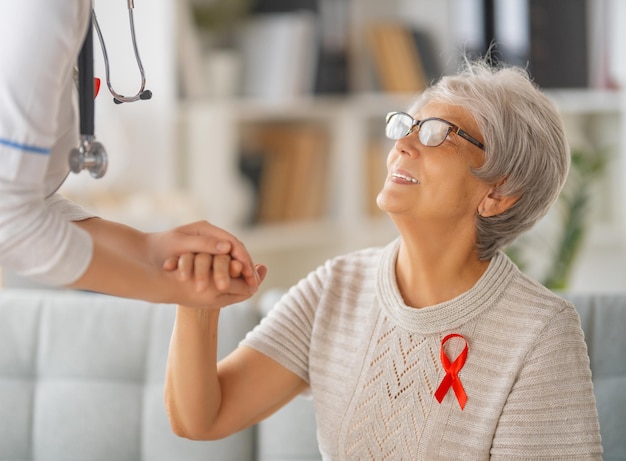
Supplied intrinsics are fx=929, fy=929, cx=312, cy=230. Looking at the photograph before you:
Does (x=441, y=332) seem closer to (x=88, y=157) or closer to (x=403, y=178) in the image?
(x=403, y=178)

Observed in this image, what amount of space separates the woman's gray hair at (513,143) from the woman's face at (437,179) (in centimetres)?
2

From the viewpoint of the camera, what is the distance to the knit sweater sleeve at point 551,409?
1363 mm

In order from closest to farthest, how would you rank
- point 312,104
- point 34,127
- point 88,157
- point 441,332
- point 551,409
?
point 34,127 → point 88,157 → point 551,409 → point 441,332 → point 312,104

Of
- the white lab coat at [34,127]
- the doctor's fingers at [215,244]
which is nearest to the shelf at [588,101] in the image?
the doctor's fingers at [215,244]

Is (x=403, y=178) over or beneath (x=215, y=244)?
over

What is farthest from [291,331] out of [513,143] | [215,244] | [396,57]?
[396,57]

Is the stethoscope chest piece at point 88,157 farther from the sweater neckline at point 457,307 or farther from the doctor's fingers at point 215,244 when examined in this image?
the sweater neckline at point 457,307

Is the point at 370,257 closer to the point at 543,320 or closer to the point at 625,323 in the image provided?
the point at 543,320

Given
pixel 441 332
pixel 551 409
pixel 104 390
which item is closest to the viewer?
pixel 551 409

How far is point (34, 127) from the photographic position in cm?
94

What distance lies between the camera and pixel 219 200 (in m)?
3.32

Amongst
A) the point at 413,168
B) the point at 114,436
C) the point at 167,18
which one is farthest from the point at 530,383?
the point at 167,18

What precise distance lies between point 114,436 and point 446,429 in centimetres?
73

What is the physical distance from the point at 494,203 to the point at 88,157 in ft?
2.33
